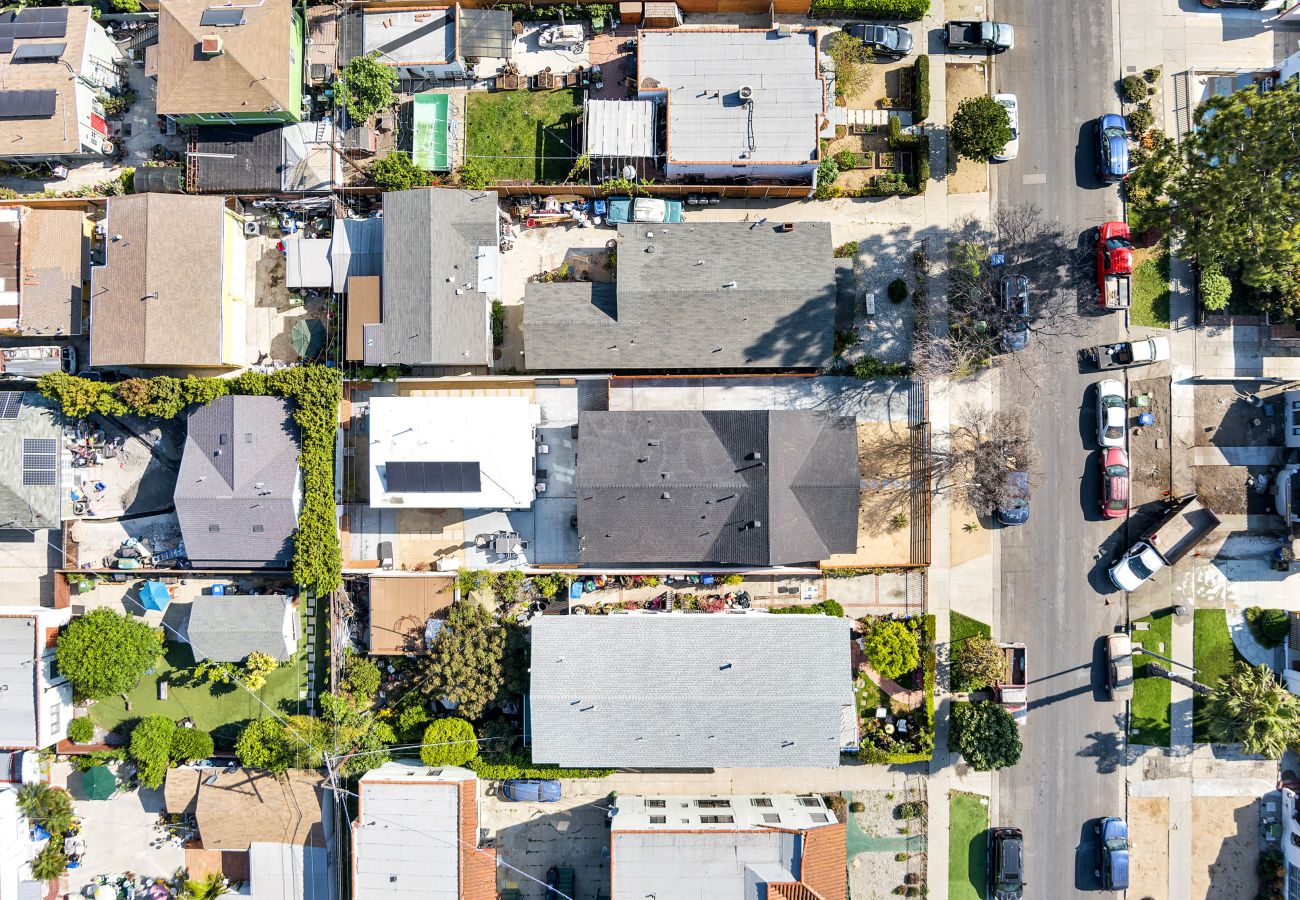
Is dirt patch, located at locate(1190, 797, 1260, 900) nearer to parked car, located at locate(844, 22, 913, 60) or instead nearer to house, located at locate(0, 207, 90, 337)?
parked car, located at locate(844, 22, 913, 60)

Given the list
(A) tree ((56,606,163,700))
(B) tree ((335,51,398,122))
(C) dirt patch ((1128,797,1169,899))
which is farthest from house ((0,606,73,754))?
(C) dirt patch ((1128,797,1169,899))

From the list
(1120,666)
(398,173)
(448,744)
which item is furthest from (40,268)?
(1120,666)

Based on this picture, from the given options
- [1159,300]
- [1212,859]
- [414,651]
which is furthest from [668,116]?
[1212,859]

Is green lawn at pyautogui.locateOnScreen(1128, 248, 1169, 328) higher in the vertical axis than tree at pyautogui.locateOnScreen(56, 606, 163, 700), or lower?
higher

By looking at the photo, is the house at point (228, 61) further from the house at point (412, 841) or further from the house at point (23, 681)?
the house at point (412, 841)

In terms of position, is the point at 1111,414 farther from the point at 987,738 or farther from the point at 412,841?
the point at 412,841

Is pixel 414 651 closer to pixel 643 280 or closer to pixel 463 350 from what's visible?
pixel 463 350
